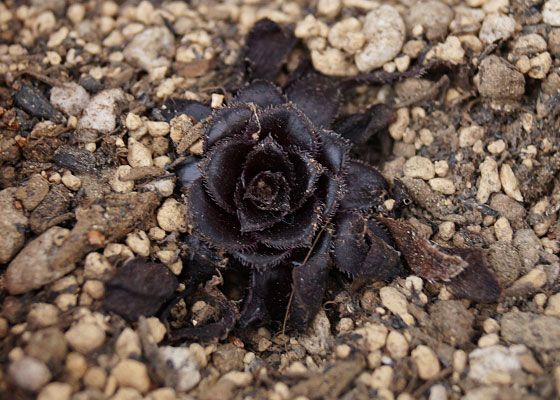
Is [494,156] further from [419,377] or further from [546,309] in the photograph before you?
[419,377]

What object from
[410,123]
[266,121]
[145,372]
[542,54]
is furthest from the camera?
[410,123]

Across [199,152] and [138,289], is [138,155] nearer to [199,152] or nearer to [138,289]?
[199,152]

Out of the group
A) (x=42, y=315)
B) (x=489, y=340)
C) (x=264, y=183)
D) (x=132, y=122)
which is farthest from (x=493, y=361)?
(x=132, y=122)

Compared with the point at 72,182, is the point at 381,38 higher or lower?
higher

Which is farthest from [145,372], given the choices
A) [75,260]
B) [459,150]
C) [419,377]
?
[459,150]

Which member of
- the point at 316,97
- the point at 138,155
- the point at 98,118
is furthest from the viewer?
the point at 316,97

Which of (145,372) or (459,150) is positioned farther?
(459,150)
